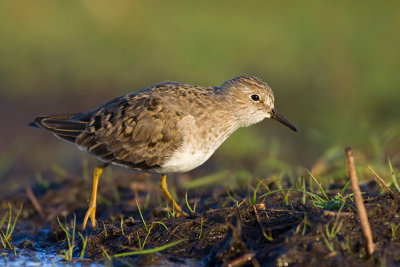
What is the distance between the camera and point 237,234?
499cm

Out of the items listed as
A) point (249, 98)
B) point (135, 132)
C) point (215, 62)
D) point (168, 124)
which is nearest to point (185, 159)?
point (168, 124)

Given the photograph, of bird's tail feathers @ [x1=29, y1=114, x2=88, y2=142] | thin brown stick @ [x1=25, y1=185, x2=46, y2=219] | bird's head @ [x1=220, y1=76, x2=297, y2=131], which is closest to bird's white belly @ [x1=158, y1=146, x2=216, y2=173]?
bird's head @ [x1=220, y1=76, x2=297, y2=131]

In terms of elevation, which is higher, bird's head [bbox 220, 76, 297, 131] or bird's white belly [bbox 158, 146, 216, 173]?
bird's head [bbox 220, 76, 297, 131]

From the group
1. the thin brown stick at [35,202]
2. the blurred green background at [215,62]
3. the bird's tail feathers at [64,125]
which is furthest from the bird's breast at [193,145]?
the blurred green background at [215,62]

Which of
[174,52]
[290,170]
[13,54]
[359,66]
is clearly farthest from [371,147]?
[13,54]

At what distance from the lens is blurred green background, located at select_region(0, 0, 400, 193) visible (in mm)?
10586

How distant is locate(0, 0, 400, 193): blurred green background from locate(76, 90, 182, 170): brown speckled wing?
2938 mm

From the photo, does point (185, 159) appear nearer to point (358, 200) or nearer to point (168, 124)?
point (168, 124)

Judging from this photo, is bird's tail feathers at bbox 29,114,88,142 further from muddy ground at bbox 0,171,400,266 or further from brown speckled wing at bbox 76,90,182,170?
muddy ground at bbox 0,171,400,266

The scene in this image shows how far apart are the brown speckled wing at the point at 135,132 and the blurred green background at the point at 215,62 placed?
2.94 m

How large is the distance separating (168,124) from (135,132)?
16.0 inches

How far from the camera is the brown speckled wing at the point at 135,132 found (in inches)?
260

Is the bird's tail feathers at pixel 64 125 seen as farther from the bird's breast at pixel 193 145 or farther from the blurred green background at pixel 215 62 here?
the blurred green background at pixel 215 62

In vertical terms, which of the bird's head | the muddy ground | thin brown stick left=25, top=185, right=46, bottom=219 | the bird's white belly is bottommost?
thin brown stick left=25, top=185, right=46, bottom=219
